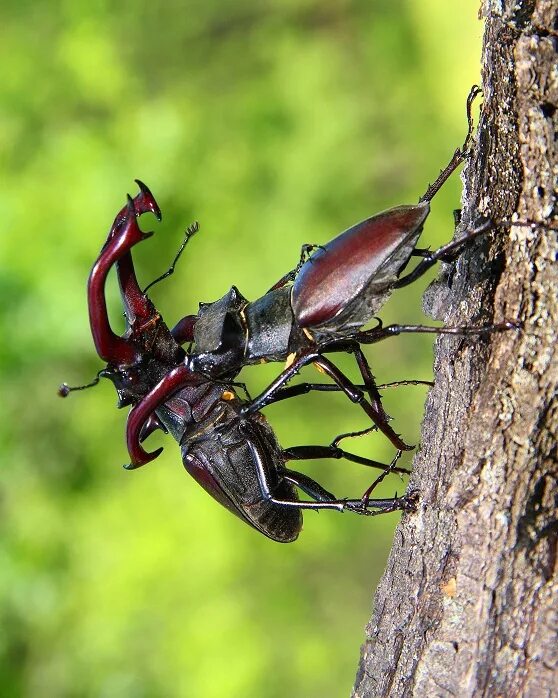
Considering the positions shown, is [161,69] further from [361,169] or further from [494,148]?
[494,148]

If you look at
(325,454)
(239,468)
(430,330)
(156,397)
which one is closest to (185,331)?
(156,397)

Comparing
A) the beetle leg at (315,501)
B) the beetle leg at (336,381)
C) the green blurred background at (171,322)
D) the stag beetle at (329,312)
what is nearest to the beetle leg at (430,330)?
the stag beetle at (329,312)

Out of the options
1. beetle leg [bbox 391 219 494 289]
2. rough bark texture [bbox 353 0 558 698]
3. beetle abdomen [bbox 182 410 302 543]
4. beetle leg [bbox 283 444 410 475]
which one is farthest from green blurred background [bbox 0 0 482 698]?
rough bark texture [bbox 353 0 558 698]

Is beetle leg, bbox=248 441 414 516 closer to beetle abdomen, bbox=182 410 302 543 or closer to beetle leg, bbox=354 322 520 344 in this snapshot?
beetle abdomen, bbox=182 410 302 543

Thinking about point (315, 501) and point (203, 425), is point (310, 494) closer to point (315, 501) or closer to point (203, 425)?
point (315, 501)

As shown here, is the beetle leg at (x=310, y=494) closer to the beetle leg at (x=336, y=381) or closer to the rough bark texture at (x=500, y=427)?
the beetle leg at (x=336, y=381)
